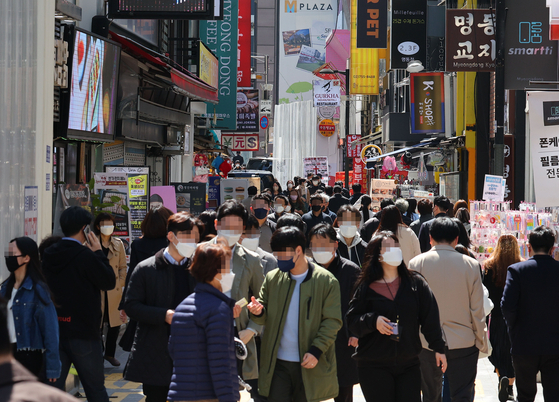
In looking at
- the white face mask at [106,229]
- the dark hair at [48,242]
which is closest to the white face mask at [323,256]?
the dark hair at [48,242]

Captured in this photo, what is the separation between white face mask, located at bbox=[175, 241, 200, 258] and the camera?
488cm

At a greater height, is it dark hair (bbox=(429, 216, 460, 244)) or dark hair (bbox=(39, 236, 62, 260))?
dark hair (bbox=(429, 216, 460, 244))

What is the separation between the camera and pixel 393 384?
15.5ft

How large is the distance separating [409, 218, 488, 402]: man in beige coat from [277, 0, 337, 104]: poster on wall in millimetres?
105865

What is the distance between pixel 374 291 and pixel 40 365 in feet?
7.98

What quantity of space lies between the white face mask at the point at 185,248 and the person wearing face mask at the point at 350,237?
2516mm

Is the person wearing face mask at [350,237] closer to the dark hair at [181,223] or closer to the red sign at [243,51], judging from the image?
the dark hair at [181,223]

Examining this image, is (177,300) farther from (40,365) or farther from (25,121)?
(25,121)

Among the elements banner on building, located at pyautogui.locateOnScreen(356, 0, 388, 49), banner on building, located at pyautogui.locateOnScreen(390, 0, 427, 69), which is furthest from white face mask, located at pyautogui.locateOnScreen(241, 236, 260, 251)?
banner on building, located at pyautogui.locateOnScreen(356, 0, 388, 49)

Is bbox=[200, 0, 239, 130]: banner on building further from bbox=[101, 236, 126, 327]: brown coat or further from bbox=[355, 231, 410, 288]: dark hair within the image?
bbox=[355, 231, 410, 288]: dark hair

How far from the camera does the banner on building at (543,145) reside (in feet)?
25.2

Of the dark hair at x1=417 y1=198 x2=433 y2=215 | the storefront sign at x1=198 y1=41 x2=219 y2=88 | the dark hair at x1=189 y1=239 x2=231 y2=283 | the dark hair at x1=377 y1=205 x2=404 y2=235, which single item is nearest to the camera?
the dark hair at x1=189 y1=239 x2=231 y2=283

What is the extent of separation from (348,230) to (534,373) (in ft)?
7.38

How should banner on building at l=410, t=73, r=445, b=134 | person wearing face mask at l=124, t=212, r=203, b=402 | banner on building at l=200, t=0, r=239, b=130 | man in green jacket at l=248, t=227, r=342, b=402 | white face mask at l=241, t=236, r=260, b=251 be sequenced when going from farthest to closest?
banner on building at l=200, t=0, r=239, b=130 → banner on building at l=410, t=73, r=445, b=134 → white face mask at l=241, t=236, r=260, b=251 → person wearing face mask at l=124, t=212, r=203, b=402 → man in green jacket at l=248, t=227, r=342, b=402
